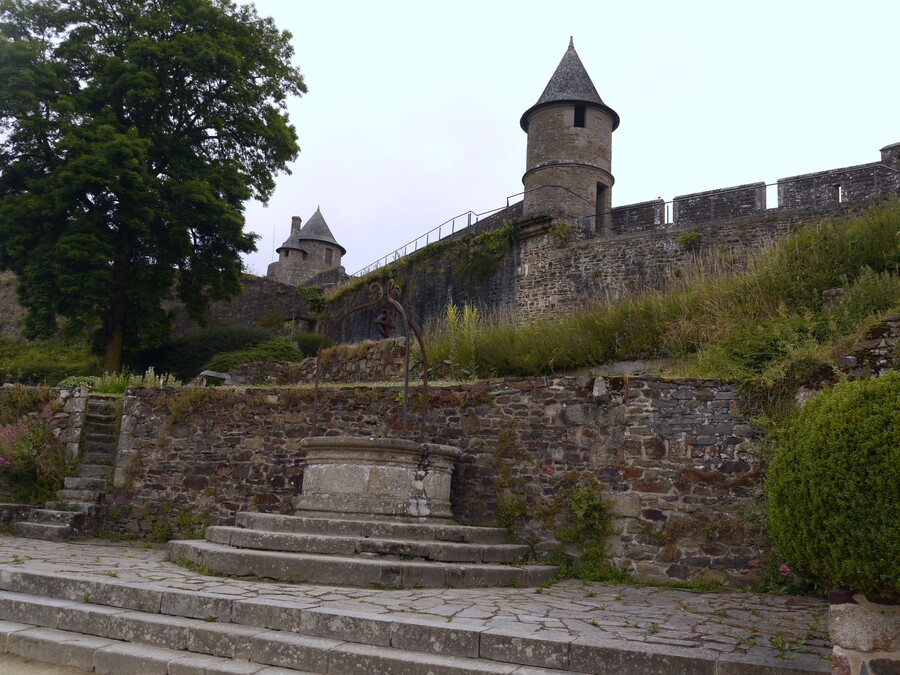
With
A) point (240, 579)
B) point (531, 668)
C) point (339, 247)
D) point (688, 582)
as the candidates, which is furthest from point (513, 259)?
point (339, 247)

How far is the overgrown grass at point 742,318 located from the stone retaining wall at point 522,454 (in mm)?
950

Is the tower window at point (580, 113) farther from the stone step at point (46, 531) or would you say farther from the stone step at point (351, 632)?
the stone step at point (351, 632)

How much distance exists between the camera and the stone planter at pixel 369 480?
24.1 feet

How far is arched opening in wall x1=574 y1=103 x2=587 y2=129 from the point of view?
18078mm

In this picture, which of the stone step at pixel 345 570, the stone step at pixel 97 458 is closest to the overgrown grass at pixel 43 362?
the stone step at pixel 97 458

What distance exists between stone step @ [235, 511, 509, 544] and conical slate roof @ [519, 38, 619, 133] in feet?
44.4

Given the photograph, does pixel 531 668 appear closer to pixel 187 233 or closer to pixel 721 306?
pixel 721 306

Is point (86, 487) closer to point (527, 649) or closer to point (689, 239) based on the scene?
point (527, 649)

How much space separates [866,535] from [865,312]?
19.4ft

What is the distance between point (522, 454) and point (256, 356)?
10.3 m

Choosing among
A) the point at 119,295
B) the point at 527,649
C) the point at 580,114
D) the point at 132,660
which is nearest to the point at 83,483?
the point at 132,660

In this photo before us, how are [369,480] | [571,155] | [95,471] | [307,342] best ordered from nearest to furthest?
[369,480] < [95,471] < [571,155] < [307,342]

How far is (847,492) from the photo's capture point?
3428 mm

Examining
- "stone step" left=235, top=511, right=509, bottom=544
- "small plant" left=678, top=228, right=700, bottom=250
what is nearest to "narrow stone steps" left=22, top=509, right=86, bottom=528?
"stone step" left=235, top=511, right=509, bottom=544
